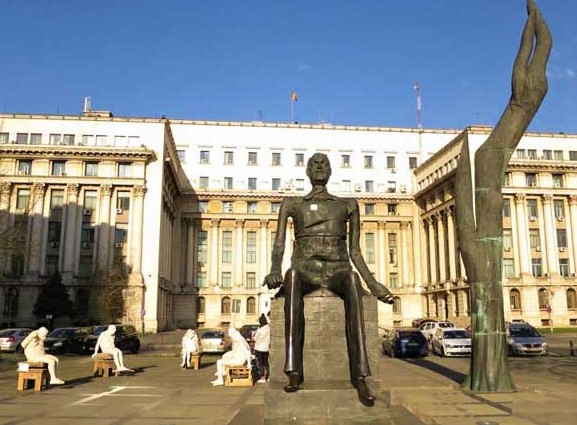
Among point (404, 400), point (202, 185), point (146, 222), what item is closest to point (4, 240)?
point (404, 400)

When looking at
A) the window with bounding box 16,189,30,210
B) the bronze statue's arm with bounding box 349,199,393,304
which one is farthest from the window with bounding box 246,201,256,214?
the bronze statue's arm with bounding box 349,199,393,304

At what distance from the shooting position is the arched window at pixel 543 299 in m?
Answer: 61.6

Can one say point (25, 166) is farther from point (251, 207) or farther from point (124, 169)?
point (251, 207)

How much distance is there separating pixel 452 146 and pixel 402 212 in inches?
610

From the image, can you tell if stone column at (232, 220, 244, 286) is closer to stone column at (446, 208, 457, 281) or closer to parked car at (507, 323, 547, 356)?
stone column at (446, 208, 457, 281)

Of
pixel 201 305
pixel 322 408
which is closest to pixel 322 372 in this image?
pixel 322 408

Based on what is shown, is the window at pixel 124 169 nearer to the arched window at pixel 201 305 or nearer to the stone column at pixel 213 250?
the stone column at pixel 213 250

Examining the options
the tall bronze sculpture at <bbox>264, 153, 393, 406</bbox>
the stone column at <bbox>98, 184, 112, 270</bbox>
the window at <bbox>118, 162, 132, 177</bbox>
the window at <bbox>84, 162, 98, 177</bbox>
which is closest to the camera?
the tall bronze sculpture at <bbox>264, 153, 393, 406</bbox>

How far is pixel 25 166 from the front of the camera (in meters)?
58.5

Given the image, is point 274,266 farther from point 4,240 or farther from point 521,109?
point 4,240

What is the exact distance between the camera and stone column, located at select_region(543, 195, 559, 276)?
63.8 m

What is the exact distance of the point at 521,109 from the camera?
1391 centimetres

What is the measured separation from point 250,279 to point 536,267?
3729 cm

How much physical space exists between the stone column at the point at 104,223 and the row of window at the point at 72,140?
18.5ft
